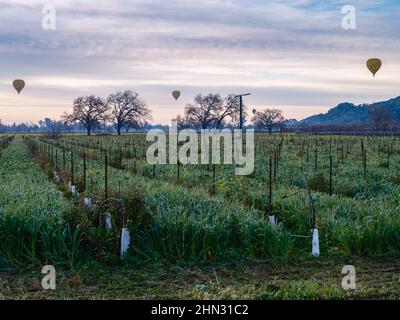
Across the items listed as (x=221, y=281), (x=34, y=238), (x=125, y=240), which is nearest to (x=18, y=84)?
(x=34, y=238)

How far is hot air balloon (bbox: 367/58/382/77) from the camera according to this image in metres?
30.1

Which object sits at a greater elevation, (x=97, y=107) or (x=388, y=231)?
(x=97, y=107)

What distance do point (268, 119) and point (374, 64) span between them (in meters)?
90.0

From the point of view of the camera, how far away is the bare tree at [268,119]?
119 metres

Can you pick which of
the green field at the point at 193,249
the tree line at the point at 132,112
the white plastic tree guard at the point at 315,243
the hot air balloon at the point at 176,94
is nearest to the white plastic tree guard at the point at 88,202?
the green field at the point at 193,249

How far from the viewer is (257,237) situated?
26.2ft

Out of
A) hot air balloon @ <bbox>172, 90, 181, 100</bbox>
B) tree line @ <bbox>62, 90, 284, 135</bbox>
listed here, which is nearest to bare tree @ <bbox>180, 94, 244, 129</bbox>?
tree line @ <bbox>62, 90, 284, 135</bbox>

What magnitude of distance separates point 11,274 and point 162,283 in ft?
6.61

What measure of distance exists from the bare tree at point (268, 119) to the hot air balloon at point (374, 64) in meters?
85.2

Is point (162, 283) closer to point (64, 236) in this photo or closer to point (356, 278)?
point (64, 236)

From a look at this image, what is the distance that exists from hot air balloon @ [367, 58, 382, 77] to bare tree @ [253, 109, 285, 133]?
280 feet
